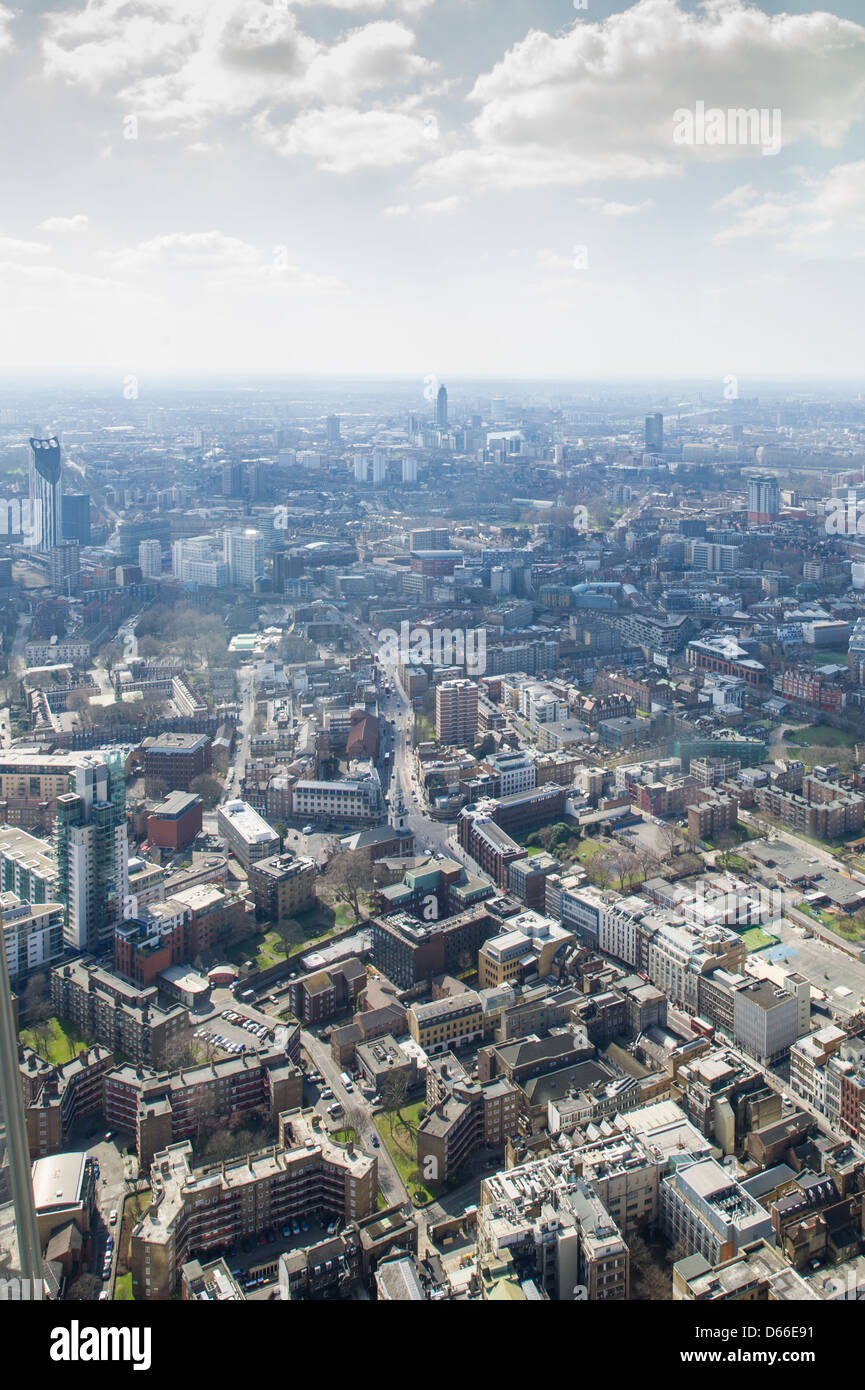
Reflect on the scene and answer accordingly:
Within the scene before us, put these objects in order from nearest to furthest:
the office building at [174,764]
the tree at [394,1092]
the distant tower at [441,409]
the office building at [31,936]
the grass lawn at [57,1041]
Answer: the tree at [394,1092] → the grass lawn at [57,1041] → the office building at [31,936] → the office building at [174,764] → the distant tower at [441,409]

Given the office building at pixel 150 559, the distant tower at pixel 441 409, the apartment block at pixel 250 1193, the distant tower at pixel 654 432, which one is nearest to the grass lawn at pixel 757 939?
the apartment block at pixel 250 1193

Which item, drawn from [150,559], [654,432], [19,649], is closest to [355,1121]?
[19,649]

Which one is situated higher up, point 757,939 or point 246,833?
point 246,833

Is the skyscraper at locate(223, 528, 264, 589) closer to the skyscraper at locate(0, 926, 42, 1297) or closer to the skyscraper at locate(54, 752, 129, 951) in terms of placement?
the skyscraper at locate(54, 752, 129, 951)

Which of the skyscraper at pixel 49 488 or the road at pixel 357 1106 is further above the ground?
the skyscraper at pixel 49 488

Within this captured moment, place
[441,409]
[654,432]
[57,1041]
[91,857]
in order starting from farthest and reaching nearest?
1. [441,409]
2. [654,432]
3. [91,857]
4. [57,1041]

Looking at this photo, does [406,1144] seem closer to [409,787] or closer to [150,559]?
[409,787]

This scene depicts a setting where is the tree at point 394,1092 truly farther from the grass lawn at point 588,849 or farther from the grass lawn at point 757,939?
the grass lawn at point 588,849
